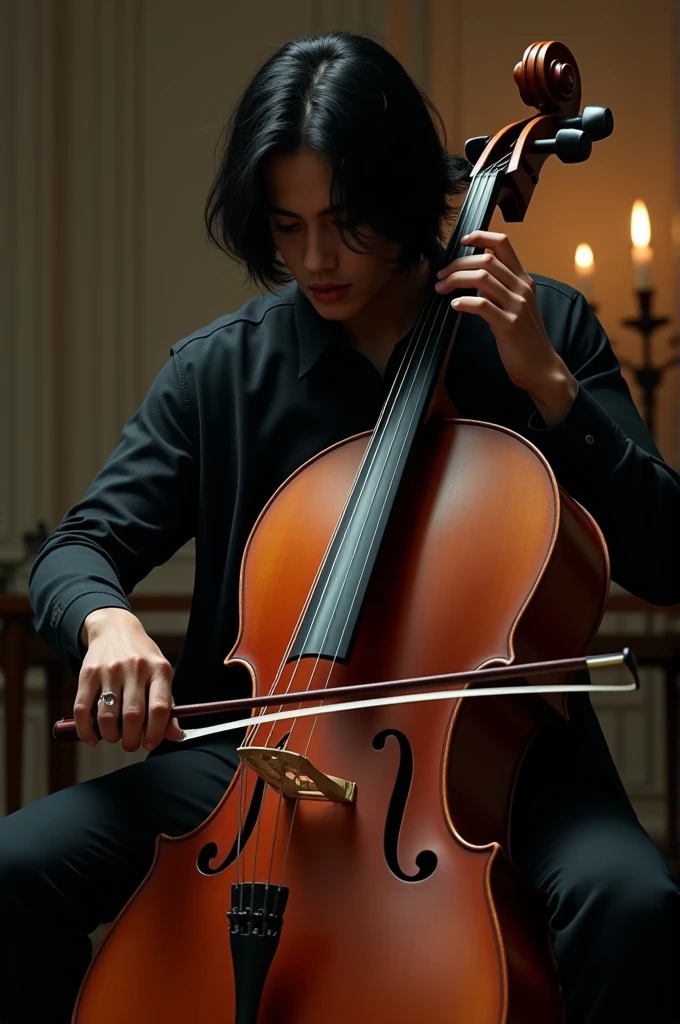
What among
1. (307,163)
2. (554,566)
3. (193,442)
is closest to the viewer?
(554,566)

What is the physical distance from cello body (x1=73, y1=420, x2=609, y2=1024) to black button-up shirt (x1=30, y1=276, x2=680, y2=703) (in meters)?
0.13

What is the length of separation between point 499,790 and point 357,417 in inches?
15.8

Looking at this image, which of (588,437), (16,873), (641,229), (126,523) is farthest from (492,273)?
(641,229)

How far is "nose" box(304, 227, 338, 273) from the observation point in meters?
1.06

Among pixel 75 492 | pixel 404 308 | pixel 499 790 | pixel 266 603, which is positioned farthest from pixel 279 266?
pixel 75 492

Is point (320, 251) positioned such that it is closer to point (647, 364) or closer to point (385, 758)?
point (385, 758)

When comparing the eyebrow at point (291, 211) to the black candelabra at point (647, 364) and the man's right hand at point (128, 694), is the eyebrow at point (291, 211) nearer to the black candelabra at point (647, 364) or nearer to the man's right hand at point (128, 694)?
the man's right hand at point (128, 694)

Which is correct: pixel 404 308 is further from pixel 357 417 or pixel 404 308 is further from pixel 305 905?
pixel 305 905

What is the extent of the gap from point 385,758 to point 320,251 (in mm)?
444

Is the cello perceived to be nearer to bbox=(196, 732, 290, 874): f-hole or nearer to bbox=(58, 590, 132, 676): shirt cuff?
bbox=(196, 732, 290, 874): f-hole

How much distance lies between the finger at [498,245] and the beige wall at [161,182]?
207 cm

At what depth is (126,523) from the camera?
1110 mm

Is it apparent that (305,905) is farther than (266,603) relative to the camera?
No

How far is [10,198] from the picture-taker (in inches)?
120
